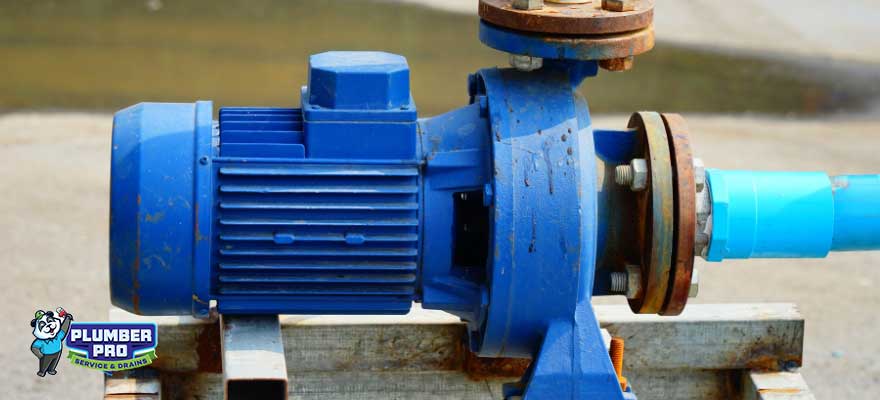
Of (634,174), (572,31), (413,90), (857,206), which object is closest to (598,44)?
(572,31)

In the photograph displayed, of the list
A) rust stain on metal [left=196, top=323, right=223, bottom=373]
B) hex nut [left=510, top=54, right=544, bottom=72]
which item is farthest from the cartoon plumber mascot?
hex nut [left=510, top=54, right=544, bottom=72]

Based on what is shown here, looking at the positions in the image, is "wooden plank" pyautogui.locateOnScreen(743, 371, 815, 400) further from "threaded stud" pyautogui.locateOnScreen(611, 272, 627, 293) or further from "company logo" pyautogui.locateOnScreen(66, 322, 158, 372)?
"company logo" pyautogui.locateOnScreen(66, 322, 158, 372)

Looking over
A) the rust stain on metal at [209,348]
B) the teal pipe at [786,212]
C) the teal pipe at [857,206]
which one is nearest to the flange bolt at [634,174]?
the teal pipe at [786,212]

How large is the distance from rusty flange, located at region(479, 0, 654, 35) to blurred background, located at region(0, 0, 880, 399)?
67.4 inches

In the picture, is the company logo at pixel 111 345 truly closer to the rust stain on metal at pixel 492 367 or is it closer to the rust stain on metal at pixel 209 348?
the rust stain on metal at pixel 209 348

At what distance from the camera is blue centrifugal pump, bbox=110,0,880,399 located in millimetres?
2004

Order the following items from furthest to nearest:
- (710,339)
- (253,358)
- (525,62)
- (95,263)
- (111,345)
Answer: (95,263), (710,339), (111,345), (525,62), (253,358)

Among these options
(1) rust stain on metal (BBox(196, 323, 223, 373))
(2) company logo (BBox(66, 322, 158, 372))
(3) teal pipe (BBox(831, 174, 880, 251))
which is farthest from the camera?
(1) rust stain on metal (BBox(196, 323, 223, 373))

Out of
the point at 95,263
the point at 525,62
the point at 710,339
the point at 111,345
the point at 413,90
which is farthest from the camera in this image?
the point at 413,90

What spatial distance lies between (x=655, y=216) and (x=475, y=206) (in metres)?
0.33

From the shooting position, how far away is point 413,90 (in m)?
5.97

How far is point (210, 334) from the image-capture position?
248 cm

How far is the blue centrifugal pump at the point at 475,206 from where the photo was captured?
2.00 meters

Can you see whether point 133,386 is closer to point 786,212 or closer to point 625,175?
point 625,175
